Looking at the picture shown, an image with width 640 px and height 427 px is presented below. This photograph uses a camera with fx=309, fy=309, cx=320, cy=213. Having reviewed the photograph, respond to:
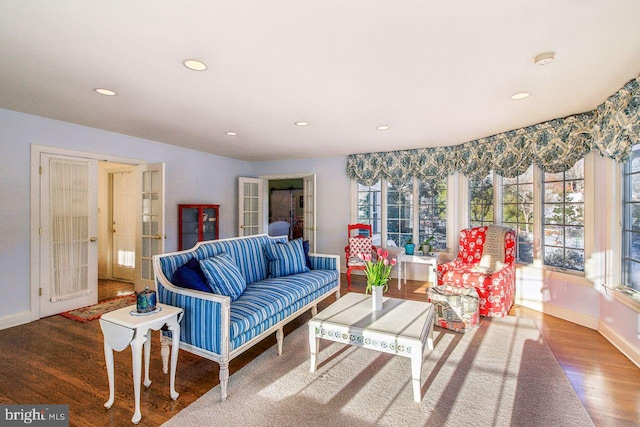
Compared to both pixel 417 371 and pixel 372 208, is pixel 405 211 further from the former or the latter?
pixel 417 371

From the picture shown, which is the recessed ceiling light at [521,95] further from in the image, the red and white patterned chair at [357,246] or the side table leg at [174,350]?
the side table leg at [174,350]

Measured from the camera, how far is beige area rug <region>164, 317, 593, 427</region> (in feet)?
6.32

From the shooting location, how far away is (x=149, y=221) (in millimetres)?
4656

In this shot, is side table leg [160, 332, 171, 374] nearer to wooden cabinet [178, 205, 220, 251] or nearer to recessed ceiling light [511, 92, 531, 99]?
wooden cabinet [178, 205, 220, 251]

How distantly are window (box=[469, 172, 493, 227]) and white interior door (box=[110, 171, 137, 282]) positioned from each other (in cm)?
574

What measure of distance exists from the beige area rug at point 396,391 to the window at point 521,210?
1.67 m

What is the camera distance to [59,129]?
12.4 feet

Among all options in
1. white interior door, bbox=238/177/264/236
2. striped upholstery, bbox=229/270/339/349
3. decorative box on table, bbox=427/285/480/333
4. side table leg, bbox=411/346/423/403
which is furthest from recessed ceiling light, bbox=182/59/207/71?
white interior door, bbox=238/177/264/236

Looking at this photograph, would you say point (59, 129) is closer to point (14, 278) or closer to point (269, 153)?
point (14, 278)

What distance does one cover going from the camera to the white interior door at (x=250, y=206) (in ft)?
20.6

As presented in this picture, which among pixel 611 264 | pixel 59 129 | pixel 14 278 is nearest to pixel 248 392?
pixel 14 278

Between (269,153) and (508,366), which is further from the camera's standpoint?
(269,153)

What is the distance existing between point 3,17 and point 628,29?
11.6 ft

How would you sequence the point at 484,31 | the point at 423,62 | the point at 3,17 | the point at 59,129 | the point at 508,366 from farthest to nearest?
the point at 59,129
the point at 508,366
the point at 423,62
the point at 484,31
the point at 3,17
